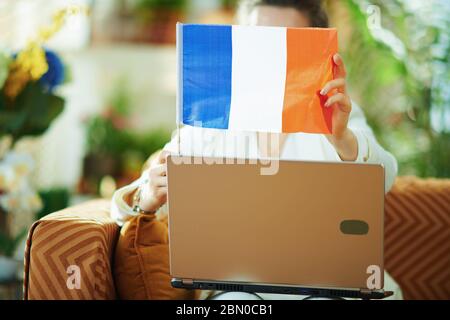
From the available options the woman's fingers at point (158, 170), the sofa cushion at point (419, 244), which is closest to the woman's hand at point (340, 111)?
the woman's fingers at point (158, 170)

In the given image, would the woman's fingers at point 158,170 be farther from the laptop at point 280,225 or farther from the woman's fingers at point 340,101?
the woman's fingers at point 340,101

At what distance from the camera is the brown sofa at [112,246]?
1156 mm

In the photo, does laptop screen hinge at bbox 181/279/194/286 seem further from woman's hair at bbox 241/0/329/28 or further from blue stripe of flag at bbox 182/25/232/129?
woman's hair at bbox 241/0/329/28

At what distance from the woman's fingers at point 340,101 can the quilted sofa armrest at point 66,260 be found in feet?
1.70

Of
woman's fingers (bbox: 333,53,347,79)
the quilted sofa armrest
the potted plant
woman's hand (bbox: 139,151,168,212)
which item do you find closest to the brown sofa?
the quilted sofa armrest

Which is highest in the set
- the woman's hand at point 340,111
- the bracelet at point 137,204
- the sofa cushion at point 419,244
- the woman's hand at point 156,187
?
the woman's hand at point 340,111

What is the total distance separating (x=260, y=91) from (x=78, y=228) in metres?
0.45

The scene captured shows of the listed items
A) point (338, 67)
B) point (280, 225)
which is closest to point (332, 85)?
point (338, 67)

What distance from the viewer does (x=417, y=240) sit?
61.7 inches

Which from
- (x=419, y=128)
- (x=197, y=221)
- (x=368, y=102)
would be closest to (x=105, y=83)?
(x=368, y=102)

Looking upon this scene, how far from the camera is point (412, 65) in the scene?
2.22m

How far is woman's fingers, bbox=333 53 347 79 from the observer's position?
107 centimetres

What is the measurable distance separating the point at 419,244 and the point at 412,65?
0.89 m
